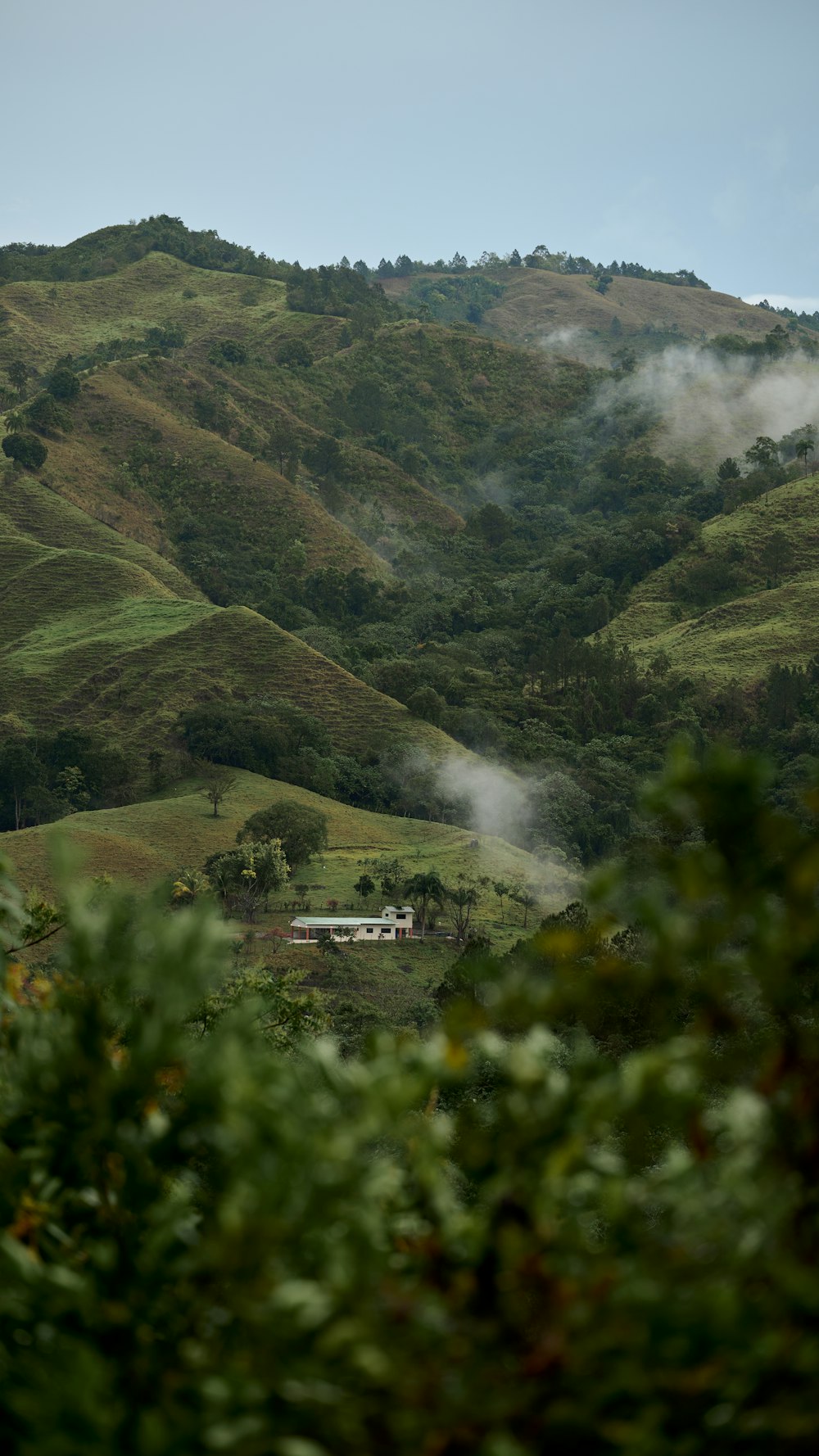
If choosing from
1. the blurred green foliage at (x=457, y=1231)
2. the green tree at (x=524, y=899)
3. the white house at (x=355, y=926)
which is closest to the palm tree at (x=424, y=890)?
the white house at (x=355, y=926)

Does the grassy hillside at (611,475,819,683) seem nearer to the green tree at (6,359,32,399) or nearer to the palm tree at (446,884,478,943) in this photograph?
the palm tree at (446,884,478,943)

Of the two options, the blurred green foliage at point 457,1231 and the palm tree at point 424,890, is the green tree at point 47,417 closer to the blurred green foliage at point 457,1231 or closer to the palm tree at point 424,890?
the palm tree at point 424,890

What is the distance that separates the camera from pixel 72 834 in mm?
39500

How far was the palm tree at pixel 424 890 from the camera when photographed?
3866cm

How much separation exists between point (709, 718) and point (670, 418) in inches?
1966

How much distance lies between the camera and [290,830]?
41281 millimetres

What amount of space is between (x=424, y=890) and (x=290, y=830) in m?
4.86

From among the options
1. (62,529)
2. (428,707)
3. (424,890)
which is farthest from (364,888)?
(62,529)

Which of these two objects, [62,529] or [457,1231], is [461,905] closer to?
[457,1231]

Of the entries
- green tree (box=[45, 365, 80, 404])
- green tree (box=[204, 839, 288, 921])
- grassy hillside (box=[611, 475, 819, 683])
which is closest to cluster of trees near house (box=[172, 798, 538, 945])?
green tree (box=[204, 839, 288, 921])

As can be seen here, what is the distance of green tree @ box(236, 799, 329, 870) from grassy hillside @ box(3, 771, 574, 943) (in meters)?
0.91

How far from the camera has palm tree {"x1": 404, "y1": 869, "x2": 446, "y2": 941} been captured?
38656 millimetres

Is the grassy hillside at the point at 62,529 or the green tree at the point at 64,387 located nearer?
the grassy hillside at the point at 62,529

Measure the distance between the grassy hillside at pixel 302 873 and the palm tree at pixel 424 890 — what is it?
1.67 m
